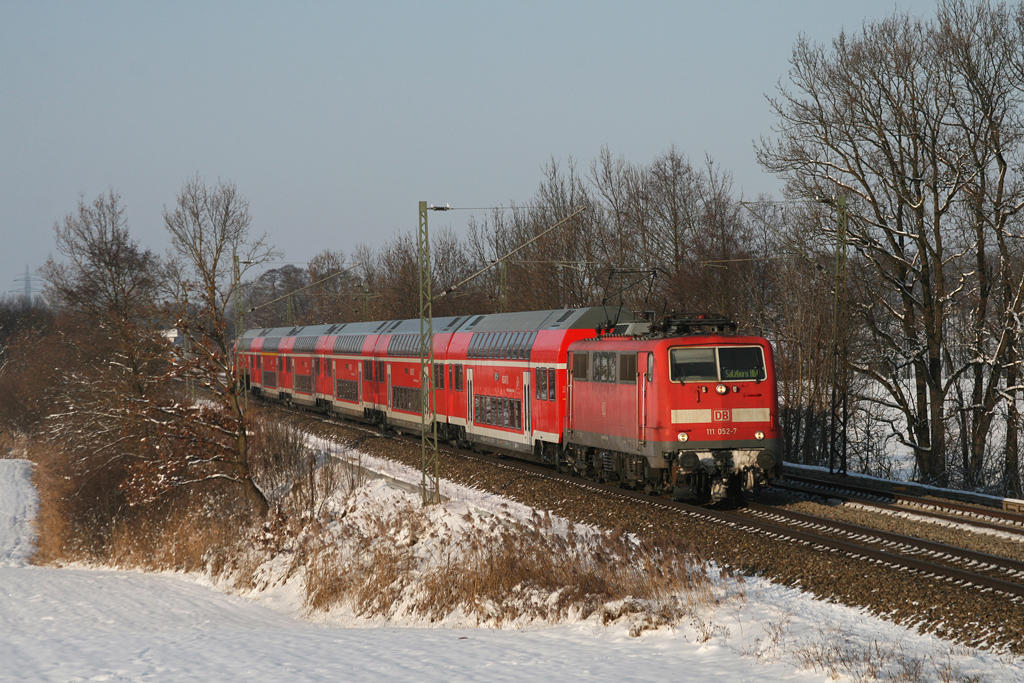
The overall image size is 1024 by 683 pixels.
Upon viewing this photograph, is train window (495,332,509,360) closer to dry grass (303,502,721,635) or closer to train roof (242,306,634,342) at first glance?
train roof (242,306,634,342)

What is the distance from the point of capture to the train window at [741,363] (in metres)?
15.5

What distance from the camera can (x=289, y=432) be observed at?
112ft

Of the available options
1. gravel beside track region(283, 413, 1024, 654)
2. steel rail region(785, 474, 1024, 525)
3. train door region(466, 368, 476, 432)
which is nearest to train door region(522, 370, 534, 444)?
gravel beside track region(283, 413, 1024, 654)

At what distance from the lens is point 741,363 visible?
15.6m

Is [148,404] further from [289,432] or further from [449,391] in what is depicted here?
[289,432]

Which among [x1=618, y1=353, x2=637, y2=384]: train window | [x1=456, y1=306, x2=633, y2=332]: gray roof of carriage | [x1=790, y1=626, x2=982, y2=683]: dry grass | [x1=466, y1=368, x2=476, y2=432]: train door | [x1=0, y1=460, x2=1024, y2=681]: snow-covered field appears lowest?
[x1=0, y1=460, x2=1024, y2=681]: snow-covered field

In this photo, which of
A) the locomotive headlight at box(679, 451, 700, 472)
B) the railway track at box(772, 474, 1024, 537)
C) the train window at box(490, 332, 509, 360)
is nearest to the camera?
the railway track at box(772, 474, 1024, 537)

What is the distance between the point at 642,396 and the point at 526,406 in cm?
575

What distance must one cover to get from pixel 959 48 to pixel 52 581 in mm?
26947

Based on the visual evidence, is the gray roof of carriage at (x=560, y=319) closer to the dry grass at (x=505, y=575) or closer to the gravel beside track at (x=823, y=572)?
the gravel beside track at (x=823, y=572)

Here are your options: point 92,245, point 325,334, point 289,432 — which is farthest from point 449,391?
point 92,245

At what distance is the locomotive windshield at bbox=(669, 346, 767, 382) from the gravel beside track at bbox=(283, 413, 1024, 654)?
235cm

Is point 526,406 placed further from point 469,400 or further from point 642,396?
point 642,396

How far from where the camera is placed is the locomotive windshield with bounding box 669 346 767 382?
50.2ft
